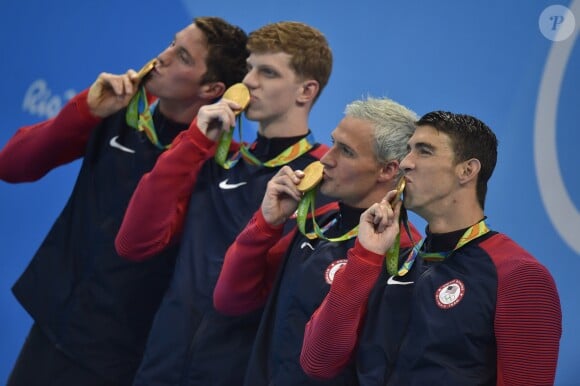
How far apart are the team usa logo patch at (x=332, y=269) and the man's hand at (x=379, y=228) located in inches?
10.3

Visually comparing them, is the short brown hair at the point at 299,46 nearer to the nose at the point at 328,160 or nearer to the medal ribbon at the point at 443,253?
the nose at the point at 328,160

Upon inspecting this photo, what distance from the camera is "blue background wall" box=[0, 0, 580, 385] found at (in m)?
4.05

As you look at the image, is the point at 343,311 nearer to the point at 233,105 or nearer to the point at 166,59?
the point at 233,105

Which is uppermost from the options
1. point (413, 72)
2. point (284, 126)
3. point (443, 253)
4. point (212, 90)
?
point (212, 90)

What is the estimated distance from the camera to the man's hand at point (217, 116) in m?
3.93

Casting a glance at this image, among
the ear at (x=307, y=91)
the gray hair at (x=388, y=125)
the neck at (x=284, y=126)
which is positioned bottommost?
the gray hair at (x=388, y=125)

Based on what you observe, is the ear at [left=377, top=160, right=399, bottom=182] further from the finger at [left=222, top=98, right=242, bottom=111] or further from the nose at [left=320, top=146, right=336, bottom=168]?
the finger at [left=222, top=98, right=242, bottom=111]

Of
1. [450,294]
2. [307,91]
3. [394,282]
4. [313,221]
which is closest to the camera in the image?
[450,294]

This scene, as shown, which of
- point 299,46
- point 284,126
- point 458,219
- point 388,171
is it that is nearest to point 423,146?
point 458,219

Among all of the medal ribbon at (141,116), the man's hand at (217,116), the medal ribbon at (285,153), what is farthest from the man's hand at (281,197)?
the medal ribbon at (141,116)

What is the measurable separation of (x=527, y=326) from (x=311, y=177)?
3.16 feet

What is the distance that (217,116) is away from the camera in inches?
155

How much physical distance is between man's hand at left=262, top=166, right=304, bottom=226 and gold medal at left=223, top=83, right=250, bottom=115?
45 cm

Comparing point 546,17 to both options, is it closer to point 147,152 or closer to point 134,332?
point 147,152
